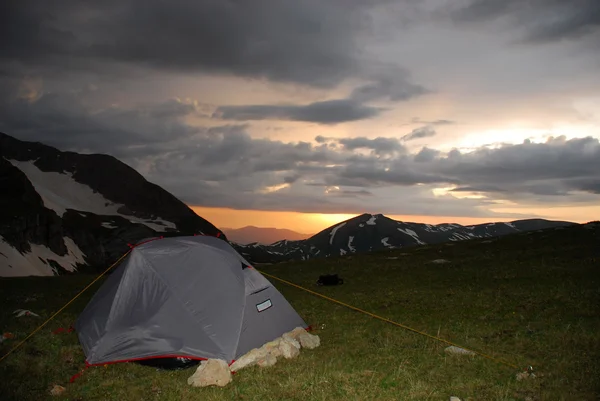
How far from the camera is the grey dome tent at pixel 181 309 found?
13820 mm

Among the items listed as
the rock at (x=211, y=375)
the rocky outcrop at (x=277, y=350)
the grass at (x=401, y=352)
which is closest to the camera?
the grass at (x=401, y=352)

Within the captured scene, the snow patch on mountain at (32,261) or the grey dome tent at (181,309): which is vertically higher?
the grey dome tent at (181,309)

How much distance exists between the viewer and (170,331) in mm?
14008

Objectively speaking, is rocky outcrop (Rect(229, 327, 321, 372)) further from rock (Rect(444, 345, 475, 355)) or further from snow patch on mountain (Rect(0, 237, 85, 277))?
snow patch on mountain (Rect(0, 237, 85, 277))

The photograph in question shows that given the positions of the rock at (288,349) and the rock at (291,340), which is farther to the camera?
the rock at (291,340)

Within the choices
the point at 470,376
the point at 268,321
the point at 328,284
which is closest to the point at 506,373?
the point at 470,376

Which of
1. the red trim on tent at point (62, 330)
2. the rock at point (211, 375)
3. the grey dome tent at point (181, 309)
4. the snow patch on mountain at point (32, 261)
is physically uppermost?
the grey dome tent at point (181, 309)

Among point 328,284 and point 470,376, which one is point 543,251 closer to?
point 328,284

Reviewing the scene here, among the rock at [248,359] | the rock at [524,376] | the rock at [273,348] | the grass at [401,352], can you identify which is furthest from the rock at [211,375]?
the rock at [524,376]

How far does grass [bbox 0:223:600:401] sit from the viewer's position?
36.2ft

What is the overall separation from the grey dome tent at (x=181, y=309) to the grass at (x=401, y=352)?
0.68m

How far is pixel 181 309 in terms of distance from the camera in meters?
14.3

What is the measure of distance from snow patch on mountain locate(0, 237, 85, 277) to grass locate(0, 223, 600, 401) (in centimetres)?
5614

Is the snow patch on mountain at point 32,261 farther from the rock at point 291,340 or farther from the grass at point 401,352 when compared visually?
the rock at point 291,340
